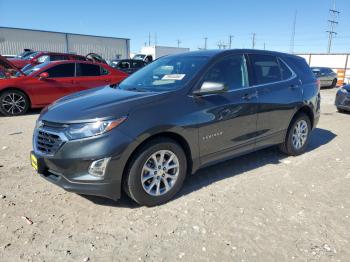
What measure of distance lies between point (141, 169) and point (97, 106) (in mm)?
794

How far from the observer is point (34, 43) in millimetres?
36469

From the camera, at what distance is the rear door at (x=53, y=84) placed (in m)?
8.50

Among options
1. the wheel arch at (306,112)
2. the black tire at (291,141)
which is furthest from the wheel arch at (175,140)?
the wheel arch at (306,112)

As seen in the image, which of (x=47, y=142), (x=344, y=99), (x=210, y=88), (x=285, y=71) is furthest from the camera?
(x=344, y=99)

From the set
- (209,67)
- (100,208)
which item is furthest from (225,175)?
(100,208)

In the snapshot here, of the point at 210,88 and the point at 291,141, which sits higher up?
the point at 210,88

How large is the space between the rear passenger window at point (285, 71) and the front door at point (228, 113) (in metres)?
0.96

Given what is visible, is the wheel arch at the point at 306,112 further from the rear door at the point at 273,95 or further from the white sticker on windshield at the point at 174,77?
the white sticker on windshield at the point at 174,77

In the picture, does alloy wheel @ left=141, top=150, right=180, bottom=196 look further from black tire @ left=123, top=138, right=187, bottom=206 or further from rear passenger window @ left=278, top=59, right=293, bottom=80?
rear passenger window @ left=278, top=59, right=293, bottom=80

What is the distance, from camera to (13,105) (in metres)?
8.34

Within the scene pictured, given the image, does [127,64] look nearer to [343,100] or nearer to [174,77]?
[343,100]

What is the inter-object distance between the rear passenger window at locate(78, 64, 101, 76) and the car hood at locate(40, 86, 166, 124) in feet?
18.9

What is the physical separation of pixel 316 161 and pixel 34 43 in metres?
37.9

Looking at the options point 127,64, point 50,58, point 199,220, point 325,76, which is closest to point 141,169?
point 199,220
